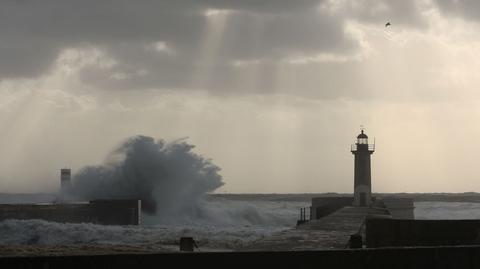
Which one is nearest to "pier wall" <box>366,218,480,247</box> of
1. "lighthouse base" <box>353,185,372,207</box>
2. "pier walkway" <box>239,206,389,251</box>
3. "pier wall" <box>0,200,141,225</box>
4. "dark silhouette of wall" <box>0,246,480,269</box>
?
"pier walkway" <box>239,206,389,251</box>

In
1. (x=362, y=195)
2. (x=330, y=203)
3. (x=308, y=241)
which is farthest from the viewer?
(x=330, y=203)

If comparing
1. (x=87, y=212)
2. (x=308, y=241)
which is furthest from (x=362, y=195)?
(x=308, y=241)

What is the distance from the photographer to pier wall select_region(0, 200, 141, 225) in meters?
32.0

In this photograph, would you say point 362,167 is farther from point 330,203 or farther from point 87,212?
point 87,212

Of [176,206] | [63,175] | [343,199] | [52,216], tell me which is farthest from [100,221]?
[63,175]

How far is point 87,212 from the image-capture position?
110 feet

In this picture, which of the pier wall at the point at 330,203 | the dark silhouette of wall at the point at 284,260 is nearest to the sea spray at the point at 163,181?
the pier wall at the point at 330,203

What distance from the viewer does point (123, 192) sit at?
147 ft

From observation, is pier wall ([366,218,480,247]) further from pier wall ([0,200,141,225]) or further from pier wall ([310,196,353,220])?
pier wall ([0,200,141,225])

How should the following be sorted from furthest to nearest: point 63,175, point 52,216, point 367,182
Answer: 1. point 63,175
2. point 367,182
3. point 52,216

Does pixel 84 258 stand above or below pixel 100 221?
above

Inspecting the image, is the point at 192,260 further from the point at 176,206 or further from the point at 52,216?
the point at 176,206

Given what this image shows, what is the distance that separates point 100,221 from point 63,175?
87.9 ft

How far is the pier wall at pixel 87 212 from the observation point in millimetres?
31953
